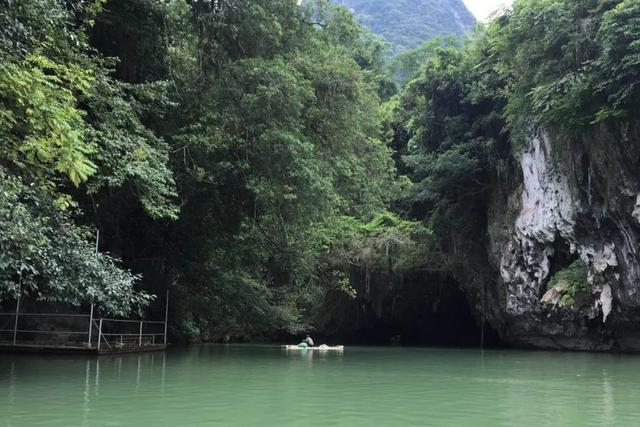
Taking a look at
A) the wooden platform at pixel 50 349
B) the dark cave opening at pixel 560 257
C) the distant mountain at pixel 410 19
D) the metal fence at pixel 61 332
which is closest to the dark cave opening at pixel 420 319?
the dark cave opening at pixel 560 257

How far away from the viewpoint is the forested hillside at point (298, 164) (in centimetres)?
883

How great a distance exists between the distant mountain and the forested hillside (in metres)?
43.0

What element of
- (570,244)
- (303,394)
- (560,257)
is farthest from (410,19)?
(303,394)

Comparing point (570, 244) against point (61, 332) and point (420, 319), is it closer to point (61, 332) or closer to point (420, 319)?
point (420, 319)

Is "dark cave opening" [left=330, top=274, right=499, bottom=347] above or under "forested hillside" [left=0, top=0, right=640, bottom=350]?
under

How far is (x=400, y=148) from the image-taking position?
2809 centimetres

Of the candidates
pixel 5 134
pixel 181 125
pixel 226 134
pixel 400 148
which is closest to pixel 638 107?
pixel 226 134

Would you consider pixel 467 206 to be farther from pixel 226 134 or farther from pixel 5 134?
pixel 5 134

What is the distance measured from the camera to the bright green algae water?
5863mm

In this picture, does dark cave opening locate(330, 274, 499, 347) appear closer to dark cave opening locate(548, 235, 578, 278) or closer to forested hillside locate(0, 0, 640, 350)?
forested hillside locate(0, 0, 640, 350)

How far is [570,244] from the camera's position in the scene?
56.6 ft

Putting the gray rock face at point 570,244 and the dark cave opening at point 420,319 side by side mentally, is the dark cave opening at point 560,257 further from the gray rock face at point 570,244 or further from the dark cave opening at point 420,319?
the dark cave opening at point 420,319

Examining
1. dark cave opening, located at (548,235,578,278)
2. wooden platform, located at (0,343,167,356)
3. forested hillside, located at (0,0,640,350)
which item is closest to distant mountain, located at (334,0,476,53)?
forested hillside, located at (0,0,640,350)

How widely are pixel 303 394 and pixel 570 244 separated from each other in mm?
11806
